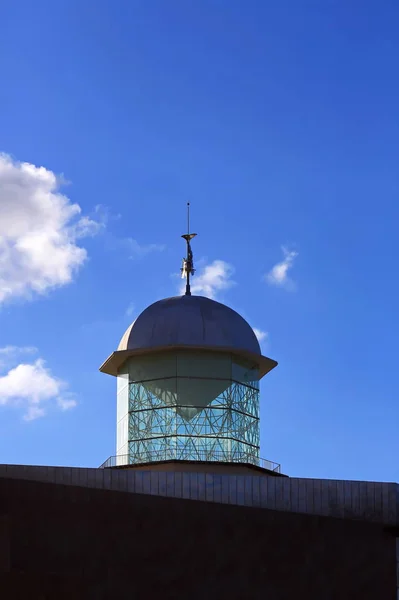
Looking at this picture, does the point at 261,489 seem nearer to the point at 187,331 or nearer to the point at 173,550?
the point at 173,550

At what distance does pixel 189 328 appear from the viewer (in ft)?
112

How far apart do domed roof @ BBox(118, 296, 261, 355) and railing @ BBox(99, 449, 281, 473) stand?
2.78 meters

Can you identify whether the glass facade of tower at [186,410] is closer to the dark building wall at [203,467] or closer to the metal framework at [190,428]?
the metal framework at [190,428]

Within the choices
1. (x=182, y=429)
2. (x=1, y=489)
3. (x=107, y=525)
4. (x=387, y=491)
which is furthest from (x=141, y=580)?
(x=182, y=429)

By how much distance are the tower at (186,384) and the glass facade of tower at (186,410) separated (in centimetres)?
Result: 3

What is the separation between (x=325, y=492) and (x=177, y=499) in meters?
3.96

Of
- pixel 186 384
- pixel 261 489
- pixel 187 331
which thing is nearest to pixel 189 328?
pixel 187 331

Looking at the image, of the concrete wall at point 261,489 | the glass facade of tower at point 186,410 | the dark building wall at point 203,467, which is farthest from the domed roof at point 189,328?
the concrete wall at point 261,489

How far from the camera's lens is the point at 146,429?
34.2 m

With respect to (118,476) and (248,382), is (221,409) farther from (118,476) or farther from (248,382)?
(118,476)

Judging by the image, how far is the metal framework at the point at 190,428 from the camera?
111 feet

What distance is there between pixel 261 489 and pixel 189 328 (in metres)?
6.84

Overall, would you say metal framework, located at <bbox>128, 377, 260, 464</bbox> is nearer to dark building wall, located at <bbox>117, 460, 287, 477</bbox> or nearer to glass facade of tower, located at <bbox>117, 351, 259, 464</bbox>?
glass facade of tower, located at <bbox>117, 351, 259, 464</bbox>

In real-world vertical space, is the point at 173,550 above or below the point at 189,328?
below
